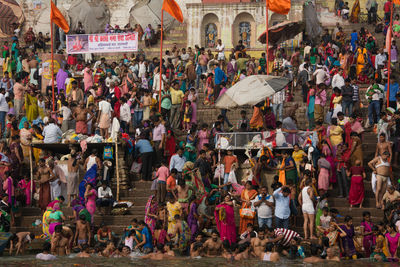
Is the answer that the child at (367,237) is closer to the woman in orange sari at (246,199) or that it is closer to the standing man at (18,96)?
the woman in orange sari at (246,199)

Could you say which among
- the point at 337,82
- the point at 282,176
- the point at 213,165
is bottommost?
the point at 282,176

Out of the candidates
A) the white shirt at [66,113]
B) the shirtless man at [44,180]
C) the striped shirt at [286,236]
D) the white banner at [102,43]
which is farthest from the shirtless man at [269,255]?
the white banner at [102,43]

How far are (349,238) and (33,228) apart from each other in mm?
6584

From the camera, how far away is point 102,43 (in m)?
27.2

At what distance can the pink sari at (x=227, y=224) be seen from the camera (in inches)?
708

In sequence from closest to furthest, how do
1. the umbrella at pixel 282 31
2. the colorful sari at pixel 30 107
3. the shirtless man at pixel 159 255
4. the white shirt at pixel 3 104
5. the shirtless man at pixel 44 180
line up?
the shirtless man at pixel 159 255, the shirtless man at pixel 44 180, the white shirt at pixel 3 104, the colorful sari at pixel 30 107, the umbrella at pixel 282 31

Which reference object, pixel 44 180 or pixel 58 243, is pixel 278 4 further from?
pixel 58 243

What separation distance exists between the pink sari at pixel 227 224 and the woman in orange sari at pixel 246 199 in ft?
0.88

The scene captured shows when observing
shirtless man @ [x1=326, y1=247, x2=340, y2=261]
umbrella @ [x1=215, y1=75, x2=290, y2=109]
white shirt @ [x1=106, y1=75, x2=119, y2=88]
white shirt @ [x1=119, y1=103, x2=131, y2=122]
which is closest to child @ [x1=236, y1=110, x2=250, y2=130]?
umbrella @ [x1=215, y1=75, x2=290, y2=109]

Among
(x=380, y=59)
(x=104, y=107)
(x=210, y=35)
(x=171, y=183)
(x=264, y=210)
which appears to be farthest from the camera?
(x=210, y=35)

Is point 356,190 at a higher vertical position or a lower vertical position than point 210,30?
lower

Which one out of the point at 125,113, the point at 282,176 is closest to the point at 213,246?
the point at 282,176

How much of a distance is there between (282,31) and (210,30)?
6.31m

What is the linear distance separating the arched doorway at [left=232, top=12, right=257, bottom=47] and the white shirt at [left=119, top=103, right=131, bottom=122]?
39.4 feet
